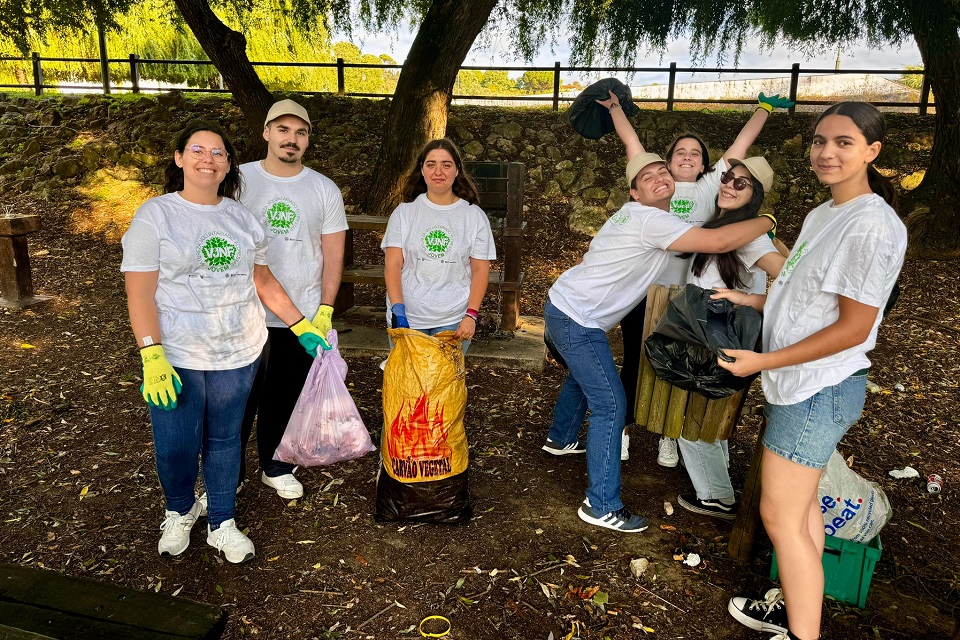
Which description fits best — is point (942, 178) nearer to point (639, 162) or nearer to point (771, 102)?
point (771, 102)

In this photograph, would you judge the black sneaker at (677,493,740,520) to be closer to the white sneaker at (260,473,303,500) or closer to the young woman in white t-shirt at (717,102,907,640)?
the young woman in white t-shirt at (717,102,907,640)

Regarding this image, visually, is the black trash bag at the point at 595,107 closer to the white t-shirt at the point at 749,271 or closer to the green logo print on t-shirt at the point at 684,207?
the green logo print on t-shirt at the point at 684,207

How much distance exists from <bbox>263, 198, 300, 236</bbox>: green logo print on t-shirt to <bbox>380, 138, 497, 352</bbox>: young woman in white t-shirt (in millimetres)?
533

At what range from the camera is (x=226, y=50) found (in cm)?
790

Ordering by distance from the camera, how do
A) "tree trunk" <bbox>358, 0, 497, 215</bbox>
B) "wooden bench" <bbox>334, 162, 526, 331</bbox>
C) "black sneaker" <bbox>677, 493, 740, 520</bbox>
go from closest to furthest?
"black sneaker" <bbox>677, 493, 740, 520</bbox>, "wooden bench" <bbox>334, 162, 526, 331</bbox>, "tree trunk" <bbox>358, 0, 497, 215</bbox>

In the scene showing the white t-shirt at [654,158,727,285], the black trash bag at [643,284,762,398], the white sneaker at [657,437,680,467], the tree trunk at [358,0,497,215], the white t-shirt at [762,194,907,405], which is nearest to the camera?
the white t-shirt at [762,194,907,405]

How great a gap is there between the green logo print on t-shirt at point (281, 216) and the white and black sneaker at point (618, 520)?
1.76 metres

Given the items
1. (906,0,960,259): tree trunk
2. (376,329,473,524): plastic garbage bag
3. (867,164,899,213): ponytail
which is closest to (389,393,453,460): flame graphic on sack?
(376,329,473,524): plastic garbage bag

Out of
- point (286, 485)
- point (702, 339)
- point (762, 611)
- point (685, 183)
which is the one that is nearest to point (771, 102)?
point (685, 183)

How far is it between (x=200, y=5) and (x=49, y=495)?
6.55 m

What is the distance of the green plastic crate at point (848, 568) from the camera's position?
7.81ft

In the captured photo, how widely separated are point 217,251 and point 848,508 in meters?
2.45

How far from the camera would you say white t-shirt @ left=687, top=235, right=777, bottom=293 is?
274 cm

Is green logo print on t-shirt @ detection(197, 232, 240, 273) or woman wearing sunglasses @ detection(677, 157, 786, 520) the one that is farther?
woman wearing sunglasses @ detection(677, 157, 786, 520)
